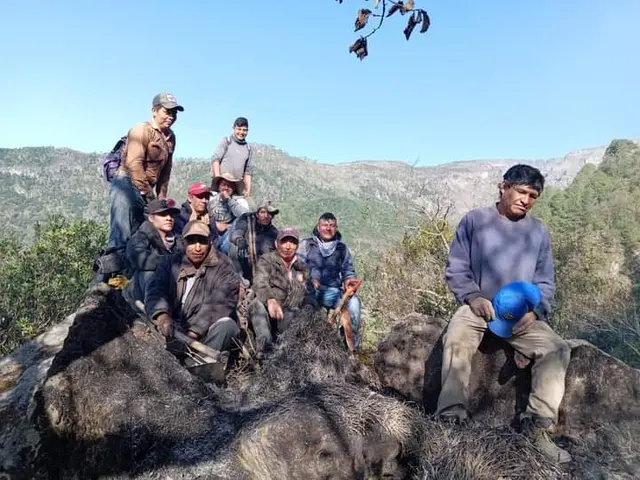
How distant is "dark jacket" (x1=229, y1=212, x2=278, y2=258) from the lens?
22.0ft

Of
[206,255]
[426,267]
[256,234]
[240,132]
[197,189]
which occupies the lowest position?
[426,267]

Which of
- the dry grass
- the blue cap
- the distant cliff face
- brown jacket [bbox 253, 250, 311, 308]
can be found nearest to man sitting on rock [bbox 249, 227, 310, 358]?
brown jacket [bbox 253, 250, 311, 308]

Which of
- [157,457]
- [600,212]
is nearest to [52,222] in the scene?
[157,457]

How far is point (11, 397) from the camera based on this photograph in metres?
4.02

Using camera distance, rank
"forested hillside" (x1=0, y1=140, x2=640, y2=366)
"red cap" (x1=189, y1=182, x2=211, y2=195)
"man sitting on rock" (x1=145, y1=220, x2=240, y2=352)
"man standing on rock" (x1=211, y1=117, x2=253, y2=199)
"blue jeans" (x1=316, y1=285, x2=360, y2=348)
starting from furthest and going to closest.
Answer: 1. "forested hillside" (x1=0, y1=140, x2=640, y2=366)
2. "man standing on rock" (x1=211, y1=117, x2=253, y2=199)
3. "red cap" (x1=189, y1=182, x2=211, y2=195)
4. "blue jeans" (x1=316, y1=285, x2=360, y2=348)
5. "man sitting on rock" (x1=145, y1=220, x2=240, y2=352)

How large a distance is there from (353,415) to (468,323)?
3.93ft

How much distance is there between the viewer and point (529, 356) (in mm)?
3646

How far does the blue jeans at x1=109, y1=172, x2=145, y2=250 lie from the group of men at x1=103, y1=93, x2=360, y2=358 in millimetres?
11

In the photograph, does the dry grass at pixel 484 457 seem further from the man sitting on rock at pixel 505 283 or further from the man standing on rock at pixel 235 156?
the man standing on rock at pixel 235 156

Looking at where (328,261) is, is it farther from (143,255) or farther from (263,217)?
(143,255)

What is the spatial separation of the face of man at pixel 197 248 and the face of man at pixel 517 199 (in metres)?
2.65

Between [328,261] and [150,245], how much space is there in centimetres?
236

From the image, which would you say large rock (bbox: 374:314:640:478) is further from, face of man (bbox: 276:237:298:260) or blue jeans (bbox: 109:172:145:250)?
blue jeans (bbox: 109:172:145:250)

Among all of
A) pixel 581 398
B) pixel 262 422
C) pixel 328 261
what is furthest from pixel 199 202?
pixel 581 398
